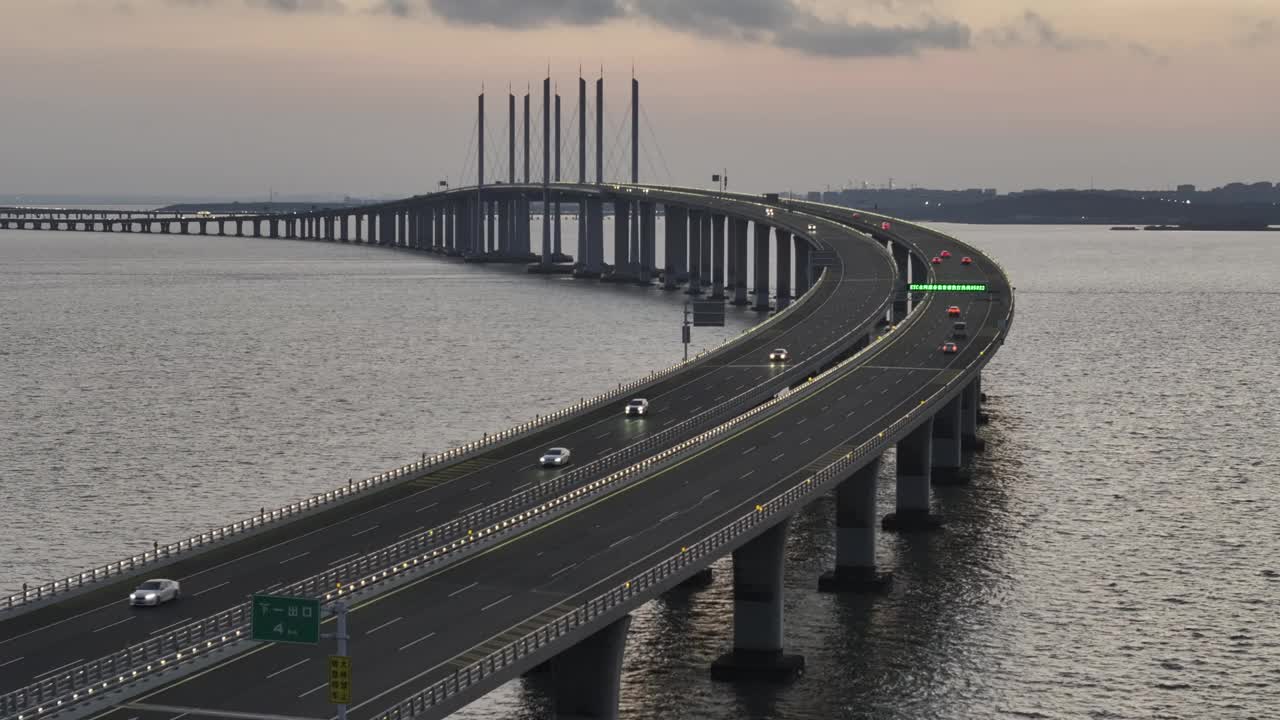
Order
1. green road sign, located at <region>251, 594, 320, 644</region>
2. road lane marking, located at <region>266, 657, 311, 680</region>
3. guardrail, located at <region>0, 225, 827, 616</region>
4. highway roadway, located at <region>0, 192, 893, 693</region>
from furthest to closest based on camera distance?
guardrail, located at <region>0, 225, 827, 616</region>
highway roadway, located at <region>0, 192, 893, 693</region>
road lane marking, located at <region>266, 657, 311, 680</region>
green road sign, located at <region>251, 594, 320, 644</region>

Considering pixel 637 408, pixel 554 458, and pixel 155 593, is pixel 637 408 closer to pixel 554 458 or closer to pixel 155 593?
pixel 554 458

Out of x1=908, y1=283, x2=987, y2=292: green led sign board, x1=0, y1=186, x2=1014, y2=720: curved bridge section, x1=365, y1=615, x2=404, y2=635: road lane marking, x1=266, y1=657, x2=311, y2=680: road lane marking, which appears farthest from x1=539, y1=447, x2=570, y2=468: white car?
x1=908, y1=283, x2=987, y2=292: green led sign board

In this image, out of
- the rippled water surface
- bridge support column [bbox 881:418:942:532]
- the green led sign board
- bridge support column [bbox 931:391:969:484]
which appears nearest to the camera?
the rippled water surface

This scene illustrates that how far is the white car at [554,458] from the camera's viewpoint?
280ft

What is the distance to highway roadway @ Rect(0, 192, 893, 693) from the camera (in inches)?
2162

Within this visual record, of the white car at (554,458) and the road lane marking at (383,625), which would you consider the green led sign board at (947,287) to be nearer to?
the white car at (554,458)

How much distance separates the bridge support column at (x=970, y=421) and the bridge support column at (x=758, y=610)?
58776mm

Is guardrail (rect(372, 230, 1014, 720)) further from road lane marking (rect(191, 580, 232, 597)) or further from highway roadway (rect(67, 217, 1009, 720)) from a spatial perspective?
road lane marking (rect(191, 580, 232, 597))

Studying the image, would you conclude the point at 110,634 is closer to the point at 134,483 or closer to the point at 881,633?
the point at 881,633

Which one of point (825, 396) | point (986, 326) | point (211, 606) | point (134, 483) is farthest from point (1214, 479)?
point (211, 606)

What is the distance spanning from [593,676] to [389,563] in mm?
10730

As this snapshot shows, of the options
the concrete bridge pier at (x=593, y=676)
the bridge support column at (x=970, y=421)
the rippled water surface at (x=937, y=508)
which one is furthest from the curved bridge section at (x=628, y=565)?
the bridge support column at (x=970, y=421)

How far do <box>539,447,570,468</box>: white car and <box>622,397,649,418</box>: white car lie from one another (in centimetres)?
1683

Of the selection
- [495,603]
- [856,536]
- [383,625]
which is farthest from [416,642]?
[856,536]
